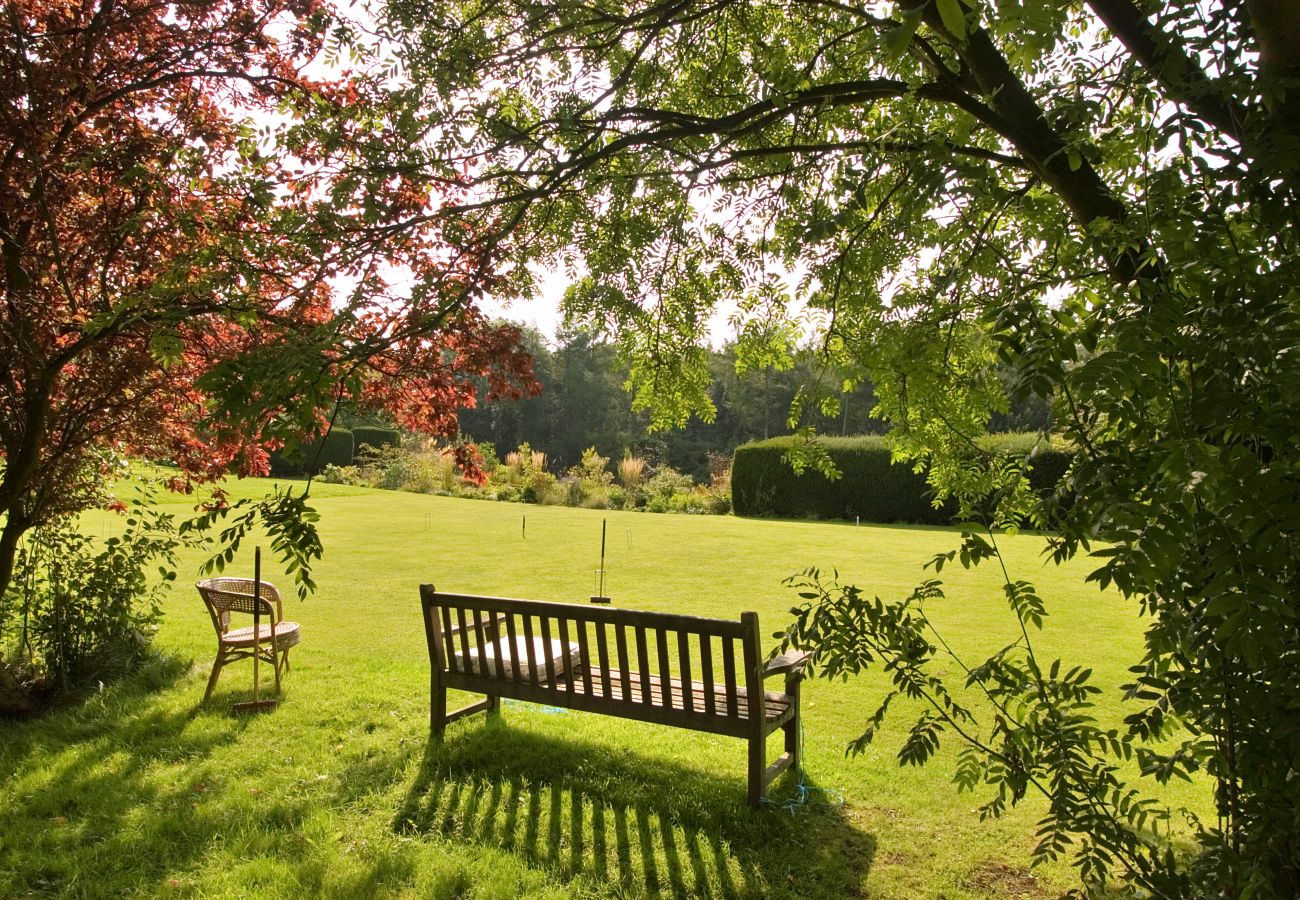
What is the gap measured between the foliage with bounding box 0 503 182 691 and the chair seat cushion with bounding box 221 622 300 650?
0.64 metres

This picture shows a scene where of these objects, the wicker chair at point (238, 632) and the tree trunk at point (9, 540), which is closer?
the tree trunk at point (9, 540)

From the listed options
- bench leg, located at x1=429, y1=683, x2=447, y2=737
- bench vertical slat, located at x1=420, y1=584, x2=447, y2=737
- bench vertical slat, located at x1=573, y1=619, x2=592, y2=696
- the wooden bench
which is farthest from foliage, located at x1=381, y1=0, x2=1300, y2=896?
bench leg, located at x1=429, y1=683, x2=447, y2=737

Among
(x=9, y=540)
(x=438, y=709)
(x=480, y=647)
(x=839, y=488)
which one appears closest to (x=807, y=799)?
(x=480, y=647)

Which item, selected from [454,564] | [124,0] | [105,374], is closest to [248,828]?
[105,374]

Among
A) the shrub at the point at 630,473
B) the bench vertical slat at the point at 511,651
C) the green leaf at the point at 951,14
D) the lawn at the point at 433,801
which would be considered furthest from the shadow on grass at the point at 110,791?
the shrub at the point at 630,473

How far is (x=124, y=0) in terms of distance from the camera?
4949mm

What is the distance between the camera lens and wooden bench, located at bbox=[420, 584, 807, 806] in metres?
4.09

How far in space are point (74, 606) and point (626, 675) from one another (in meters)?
4.44

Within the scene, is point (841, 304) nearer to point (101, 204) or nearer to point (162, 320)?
point (162, 320)

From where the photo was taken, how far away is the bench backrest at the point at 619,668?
4.08 m

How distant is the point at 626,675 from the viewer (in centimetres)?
449

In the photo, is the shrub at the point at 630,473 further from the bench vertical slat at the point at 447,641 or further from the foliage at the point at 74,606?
the bench vertical slat at the point at 447,641

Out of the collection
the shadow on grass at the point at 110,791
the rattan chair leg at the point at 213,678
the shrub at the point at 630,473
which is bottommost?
the shadow on grass at the point at 110,791

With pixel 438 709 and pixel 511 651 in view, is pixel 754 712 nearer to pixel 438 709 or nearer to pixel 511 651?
pixel 511 651
